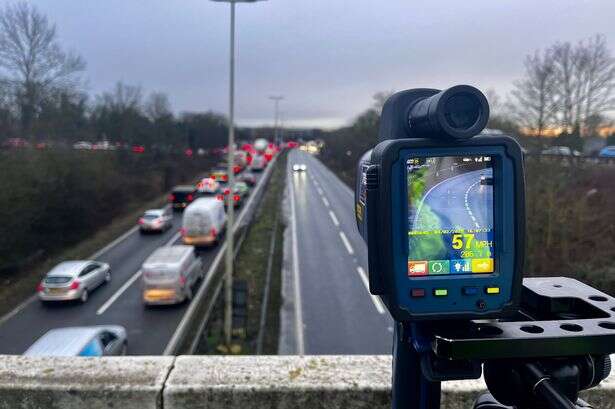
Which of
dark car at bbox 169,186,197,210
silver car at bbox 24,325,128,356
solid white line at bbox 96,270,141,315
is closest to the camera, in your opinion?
silver car at bbox 24,325,128,356

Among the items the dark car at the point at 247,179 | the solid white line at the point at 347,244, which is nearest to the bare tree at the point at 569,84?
the solid white line at the point at 347,244

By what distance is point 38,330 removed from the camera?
14.1 m

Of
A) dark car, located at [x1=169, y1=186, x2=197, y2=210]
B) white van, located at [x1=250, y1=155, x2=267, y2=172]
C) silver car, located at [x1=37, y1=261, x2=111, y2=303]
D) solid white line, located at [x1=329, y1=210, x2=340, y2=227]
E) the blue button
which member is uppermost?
white van, located at [x1=250, y1=155, x2=267, y2=172]

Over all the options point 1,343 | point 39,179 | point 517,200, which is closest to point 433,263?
point 517,200

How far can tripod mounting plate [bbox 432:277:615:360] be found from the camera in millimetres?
1317

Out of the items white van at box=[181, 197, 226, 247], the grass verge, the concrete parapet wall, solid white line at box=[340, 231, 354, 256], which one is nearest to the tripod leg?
the concrete parapet wall

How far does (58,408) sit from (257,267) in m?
17.5

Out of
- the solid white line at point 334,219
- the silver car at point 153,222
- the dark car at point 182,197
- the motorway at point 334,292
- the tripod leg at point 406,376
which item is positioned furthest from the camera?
the solid white line at point 334,219

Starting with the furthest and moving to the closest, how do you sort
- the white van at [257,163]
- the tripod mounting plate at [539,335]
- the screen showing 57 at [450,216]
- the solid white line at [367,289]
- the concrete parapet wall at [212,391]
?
the white van at [257,163] → the solid white line at [367,289] → the concrete parapet wall at [212,391] → the screen showing 57 at [450,216] → the tripod mounting plate at [539,335]

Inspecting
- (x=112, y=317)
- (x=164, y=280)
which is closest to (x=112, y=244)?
(x=112, y=317)

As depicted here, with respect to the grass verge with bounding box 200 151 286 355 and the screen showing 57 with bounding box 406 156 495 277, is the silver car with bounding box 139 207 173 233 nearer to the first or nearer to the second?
the grass verge with bounding box 200 151 286 355

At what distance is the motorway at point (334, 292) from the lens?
13.3 m

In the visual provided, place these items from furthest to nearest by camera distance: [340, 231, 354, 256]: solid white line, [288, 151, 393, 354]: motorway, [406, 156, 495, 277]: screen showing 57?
1. [340, 231, 354, 256]: solid white line
2. [288, 151, 393, 354]: motorway
3. [406, 156, 495, 277]: screen showing 57

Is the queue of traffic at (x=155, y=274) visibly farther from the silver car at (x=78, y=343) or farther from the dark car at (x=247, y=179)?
the dark car at (x=247, y=179)
